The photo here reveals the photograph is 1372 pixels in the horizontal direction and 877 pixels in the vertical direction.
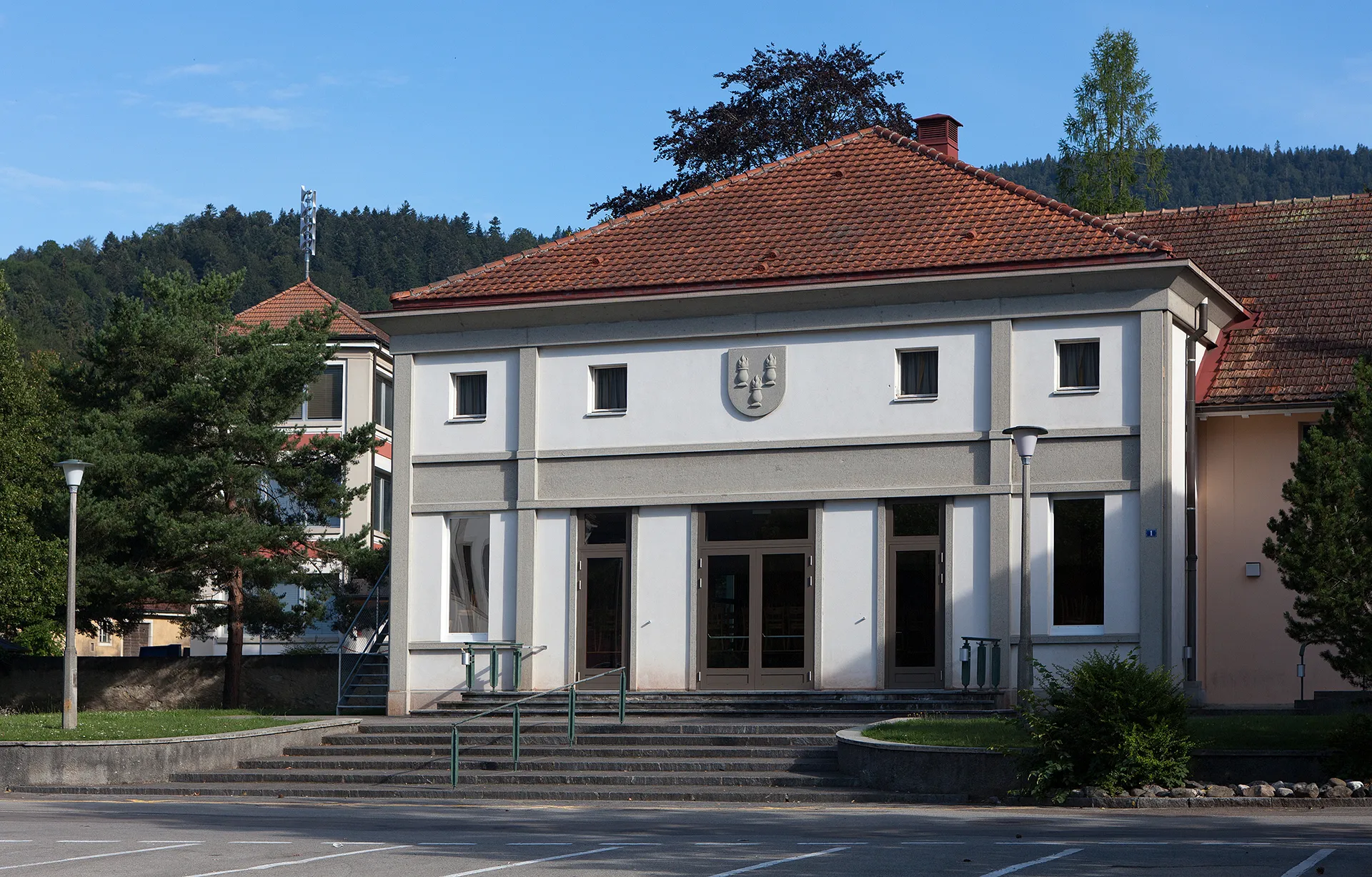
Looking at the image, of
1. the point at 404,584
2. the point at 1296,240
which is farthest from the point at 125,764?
the point at 1296,240

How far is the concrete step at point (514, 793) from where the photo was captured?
19719mm

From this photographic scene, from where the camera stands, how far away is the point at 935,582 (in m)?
26.3

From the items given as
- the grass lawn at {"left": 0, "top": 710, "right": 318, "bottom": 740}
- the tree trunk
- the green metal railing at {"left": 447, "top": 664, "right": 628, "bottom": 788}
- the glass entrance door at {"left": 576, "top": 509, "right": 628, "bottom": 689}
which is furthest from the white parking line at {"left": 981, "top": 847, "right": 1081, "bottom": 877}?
the tree trunk

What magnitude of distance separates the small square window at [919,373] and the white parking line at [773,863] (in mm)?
13347

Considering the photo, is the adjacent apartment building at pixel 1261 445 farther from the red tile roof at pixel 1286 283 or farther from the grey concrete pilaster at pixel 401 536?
the grey concrete pilaster at pixel 401 536

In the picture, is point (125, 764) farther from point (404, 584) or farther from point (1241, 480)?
point (1241, 480)

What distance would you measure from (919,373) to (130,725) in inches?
502

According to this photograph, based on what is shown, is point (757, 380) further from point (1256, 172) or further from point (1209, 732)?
point (1256, 172)

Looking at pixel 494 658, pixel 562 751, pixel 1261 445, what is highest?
pixel 1261 445

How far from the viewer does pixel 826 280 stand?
2675cm

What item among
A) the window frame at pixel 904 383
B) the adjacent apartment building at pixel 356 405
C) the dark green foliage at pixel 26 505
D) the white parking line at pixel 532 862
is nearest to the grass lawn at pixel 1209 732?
the window frame at pixel 904 383

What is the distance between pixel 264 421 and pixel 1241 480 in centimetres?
1798

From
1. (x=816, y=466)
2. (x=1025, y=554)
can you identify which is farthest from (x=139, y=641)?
(x=1025, y=554)

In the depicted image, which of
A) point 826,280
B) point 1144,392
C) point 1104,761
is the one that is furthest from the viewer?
point 826,280
